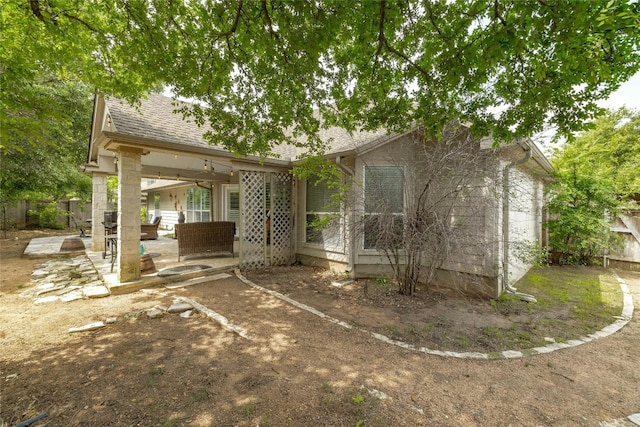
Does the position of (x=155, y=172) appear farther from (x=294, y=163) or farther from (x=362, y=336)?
(x=362, y=336)

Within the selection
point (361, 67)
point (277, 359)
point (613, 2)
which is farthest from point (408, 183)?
point (277, 359)

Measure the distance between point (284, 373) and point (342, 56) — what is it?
4.61 metres

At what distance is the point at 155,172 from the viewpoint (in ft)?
32.6

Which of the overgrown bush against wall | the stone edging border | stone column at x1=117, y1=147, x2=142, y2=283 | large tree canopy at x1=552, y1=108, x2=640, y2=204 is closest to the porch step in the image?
stone column at x1=117, y1=147, x2=142, y2=283

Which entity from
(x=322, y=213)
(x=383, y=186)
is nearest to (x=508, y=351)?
(x=383, y=186)

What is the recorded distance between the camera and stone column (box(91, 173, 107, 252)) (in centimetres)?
888

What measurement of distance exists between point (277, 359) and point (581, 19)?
444 cm

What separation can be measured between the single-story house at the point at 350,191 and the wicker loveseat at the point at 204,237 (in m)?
1.51

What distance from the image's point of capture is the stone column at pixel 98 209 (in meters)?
8.88

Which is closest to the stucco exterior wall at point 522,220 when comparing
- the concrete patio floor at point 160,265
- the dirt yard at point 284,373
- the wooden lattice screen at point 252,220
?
the dirt yard at point 284,373

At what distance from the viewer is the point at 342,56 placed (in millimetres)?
4270

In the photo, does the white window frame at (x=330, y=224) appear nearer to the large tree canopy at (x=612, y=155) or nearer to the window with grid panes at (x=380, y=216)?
the window with grid panes at (x=380, y=216)

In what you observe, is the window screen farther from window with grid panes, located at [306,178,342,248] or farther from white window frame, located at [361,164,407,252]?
window with grid panes, located at [306,178,342,248]

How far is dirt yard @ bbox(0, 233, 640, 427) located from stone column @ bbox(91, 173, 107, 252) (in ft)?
16.3
